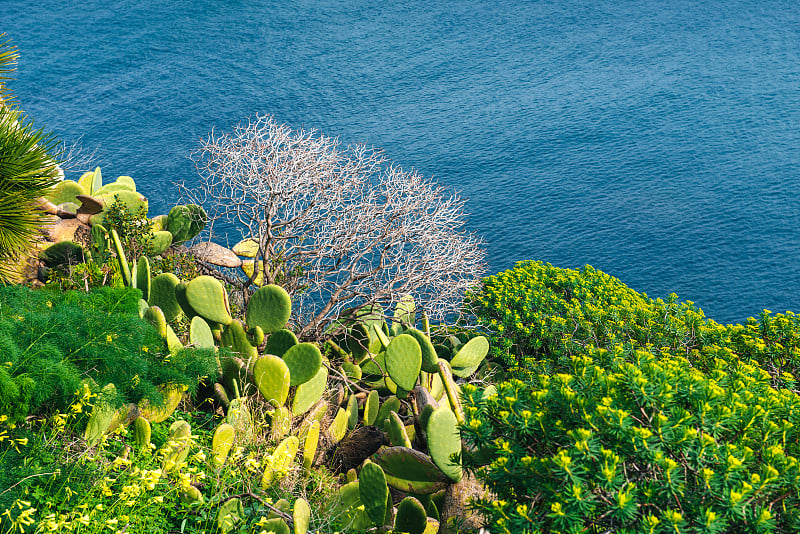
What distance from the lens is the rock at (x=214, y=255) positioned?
10.6 meters

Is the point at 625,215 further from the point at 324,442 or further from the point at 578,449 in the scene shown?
the point at 578,449

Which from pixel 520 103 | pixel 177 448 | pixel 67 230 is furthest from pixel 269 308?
pixel 520 103

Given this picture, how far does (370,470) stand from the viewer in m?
4.96

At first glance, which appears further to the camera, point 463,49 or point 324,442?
point 463,49

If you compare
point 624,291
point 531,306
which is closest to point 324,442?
point 531,306

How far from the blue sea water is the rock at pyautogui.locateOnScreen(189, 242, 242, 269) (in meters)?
13.9

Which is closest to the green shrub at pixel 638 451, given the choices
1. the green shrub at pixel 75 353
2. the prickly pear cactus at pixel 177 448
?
the prickly pear cactus at pixel 177 448

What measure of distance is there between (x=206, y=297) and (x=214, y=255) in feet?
14.0

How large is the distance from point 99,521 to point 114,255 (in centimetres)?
561

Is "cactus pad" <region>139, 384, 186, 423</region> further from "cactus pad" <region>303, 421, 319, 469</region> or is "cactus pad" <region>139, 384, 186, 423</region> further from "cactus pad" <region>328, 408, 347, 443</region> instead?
"cactus pad" <region>328, 408, 347, 443</region>

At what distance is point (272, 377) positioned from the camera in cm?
595

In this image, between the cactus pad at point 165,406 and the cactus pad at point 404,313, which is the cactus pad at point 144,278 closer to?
the cactus pad at point 165,406

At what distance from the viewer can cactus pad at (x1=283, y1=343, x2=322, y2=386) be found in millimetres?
6281

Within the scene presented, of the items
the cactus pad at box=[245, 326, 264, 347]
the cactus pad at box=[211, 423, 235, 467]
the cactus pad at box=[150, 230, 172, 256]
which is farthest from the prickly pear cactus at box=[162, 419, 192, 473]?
the cactus pad at box=[150, 230, 172, 256]
